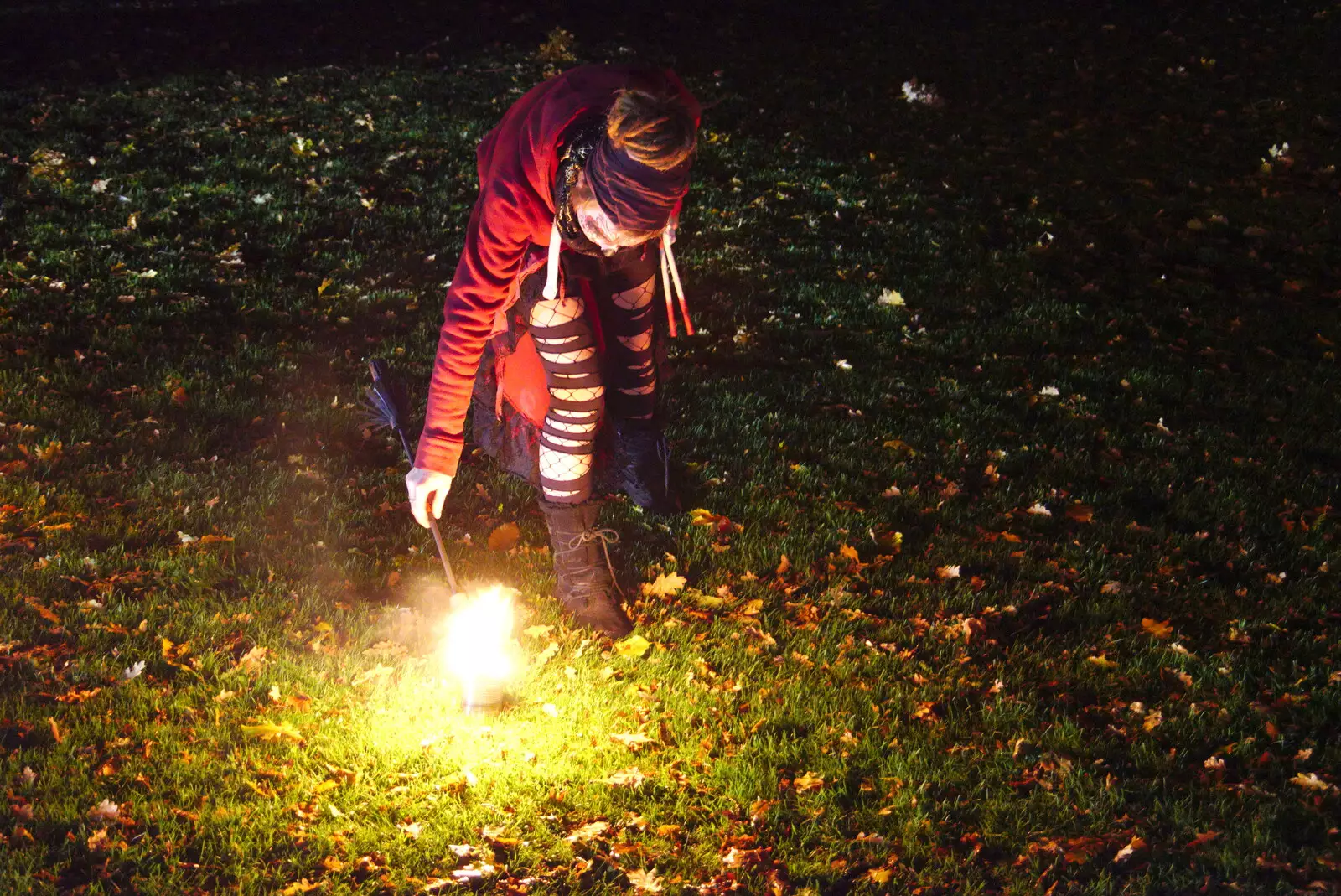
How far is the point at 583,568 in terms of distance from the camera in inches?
151

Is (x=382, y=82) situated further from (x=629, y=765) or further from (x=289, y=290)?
(x=629, y=765)

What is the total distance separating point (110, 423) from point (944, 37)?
1045cm

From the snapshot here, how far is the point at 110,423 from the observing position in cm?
479

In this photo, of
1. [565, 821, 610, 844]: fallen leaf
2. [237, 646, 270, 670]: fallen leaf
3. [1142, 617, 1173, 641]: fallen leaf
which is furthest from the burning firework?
[1142, 617, 1173, 641]: fallen leaf

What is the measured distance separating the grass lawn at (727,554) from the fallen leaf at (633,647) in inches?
1.1

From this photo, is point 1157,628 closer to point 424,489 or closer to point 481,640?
point 481,640

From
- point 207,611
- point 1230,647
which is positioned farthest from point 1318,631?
point 207,611

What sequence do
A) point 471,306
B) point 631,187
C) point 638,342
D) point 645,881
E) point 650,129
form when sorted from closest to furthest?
point 650,129 → point 631,187 → point 645,881 → point 471,306 → point 638,342

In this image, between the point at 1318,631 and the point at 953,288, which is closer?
the point at 1318,631

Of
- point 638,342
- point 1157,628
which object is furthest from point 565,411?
point 1157,628

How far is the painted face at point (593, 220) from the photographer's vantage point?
9.14ft

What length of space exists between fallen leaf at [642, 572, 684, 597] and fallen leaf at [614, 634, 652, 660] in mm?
277

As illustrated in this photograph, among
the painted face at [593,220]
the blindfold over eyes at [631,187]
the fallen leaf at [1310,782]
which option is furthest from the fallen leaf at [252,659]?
the fallen leaf at [1310,782]

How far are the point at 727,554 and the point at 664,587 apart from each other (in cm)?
36
